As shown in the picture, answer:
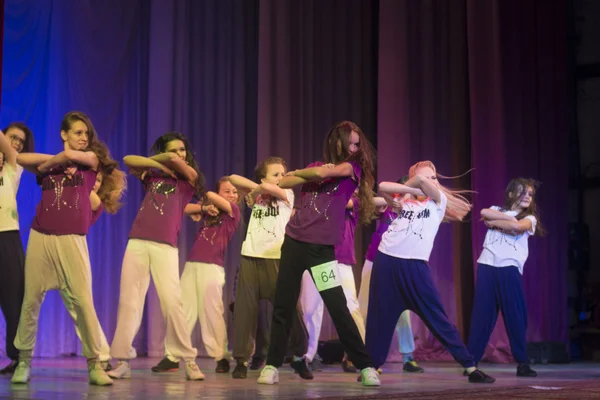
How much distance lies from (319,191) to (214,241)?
191 centimetres

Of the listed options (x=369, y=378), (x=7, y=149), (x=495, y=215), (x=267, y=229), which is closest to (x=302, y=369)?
(x=369, y=378)

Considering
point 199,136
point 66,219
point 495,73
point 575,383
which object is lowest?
point 575,383

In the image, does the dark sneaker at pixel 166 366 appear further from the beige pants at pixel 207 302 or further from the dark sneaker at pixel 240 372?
the dark sneaker at pixel 240 372

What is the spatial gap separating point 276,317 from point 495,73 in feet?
15.1

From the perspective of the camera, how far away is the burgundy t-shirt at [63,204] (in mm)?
4746

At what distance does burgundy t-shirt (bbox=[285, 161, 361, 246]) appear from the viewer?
488cm

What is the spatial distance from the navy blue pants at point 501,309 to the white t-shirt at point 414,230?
3.71ft

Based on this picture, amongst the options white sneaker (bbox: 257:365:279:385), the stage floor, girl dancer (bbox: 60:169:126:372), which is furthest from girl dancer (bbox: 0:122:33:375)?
white sneaker (bbox: 257:365:279:385)

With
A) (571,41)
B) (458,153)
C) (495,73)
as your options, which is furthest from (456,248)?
(571,41)

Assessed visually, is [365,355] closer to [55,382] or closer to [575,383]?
[575,383]

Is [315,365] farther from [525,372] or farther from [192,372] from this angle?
[192,372]

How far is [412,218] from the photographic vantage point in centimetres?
537

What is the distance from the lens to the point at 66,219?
4.75 metres

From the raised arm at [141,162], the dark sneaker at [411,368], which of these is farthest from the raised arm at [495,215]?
the raised arm at [141,162]
